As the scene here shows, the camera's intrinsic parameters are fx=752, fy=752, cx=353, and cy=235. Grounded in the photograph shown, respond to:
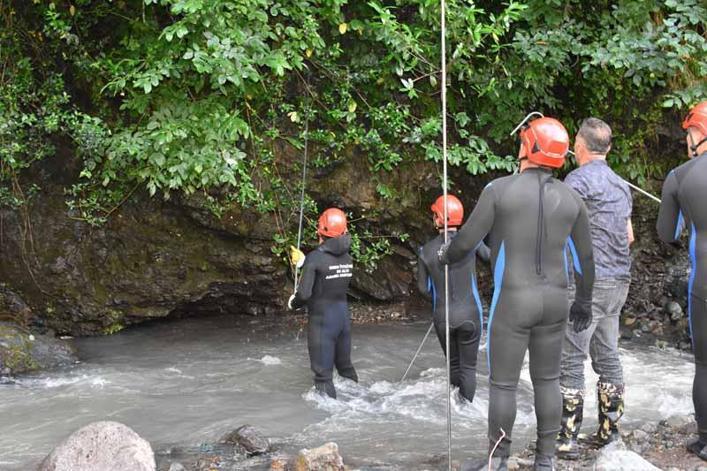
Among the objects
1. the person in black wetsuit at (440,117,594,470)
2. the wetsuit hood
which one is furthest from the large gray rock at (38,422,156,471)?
the wetsuit hood

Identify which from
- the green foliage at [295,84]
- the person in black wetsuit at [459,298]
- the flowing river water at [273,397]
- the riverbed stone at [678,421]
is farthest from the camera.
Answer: the green foliage at [295,84]

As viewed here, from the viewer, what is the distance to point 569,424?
5141mm

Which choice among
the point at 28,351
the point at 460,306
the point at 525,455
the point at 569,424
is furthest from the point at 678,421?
the point at 28,351

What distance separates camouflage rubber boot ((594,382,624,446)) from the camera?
209 inches

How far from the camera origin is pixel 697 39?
8.00 meters

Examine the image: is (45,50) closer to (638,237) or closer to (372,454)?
(372,454)

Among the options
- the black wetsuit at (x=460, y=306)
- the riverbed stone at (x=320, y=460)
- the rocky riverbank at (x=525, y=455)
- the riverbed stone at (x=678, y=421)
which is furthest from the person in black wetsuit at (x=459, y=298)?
the riverbed stone at (x=320, y=460)

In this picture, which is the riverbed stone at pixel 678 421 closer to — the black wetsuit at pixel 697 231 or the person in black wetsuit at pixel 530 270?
the black wetsuit at pixel 697 231

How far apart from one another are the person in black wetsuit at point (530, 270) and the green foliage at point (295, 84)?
11.5 feet

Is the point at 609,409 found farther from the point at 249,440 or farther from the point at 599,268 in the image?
the point at 249,440

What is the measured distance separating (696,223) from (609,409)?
56.7 inches

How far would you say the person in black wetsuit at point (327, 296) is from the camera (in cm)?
713

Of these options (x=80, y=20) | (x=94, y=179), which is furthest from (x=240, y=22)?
(x=94, y=179)

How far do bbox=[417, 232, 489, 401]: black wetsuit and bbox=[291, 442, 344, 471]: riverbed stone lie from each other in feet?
7.35
